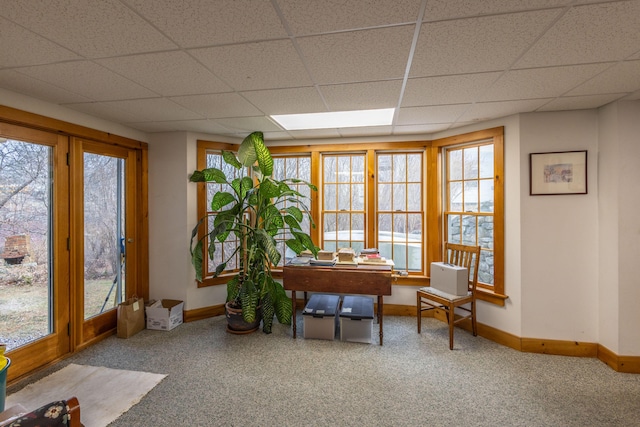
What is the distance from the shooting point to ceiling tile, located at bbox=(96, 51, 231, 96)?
69.3 inches

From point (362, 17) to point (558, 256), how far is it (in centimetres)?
276

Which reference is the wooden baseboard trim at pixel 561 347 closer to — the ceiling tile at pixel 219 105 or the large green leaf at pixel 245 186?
the large green leaf at pixel 245 186

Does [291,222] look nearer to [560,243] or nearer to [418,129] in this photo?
[418,129]

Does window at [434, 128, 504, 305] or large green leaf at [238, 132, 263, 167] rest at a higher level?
large green leaf at [238, 132, 263, 167]

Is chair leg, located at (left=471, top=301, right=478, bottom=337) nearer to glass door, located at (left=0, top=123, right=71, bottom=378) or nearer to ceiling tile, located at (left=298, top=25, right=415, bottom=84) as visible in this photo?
ceiling tile, located at (left=298, top=25, right=415, bottom=84)

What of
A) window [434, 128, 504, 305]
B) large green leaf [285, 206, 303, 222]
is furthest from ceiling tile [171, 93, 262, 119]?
window [434, 128, 504, 305]

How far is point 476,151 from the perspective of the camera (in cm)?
330

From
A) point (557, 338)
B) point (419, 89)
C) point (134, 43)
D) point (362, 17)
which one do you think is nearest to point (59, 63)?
point (134, 43)

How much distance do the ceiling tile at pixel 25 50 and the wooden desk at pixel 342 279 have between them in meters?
2.37

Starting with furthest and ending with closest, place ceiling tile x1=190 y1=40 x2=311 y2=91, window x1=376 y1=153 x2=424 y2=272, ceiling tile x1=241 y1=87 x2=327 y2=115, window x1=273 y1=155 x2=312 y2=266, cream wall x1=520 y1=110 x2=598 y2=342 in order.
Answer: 1. window x1=273 y1=155 x2=312 y2=266
2. window x1=376 y1=153 x2=424 y2=272
3. cream wall x1=520 y1=110 x2=598 y2=342
4. ceiling tile x1=241 y1=87 x2=327 y2=115
5. ceiling tile x1=190 y1=40 x2=311 y2=91

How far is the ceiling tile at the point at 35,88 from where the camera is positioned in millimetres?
2004

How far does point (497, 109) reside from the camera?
2717 mm

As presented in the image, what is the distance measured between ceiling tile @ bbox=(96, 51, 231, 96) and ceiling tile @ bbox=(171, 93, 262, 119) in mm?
111

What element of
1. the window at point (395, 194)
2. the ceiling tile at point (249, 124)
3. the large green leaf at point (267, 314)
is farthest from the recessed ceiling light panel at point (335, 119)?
the large green leaf at point (267, 314)
